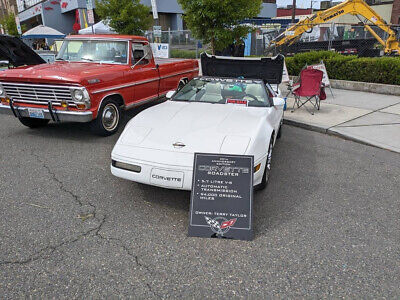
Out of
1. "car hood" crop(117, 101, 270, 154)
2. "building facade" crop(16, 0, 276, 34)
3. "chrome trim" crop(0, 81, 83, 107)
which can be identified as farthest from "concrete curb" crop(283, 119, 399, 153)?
"building facade" crop(16, 0, 276, 34)

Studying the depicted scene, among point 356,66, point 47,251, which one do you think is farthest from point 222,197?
point 356,66

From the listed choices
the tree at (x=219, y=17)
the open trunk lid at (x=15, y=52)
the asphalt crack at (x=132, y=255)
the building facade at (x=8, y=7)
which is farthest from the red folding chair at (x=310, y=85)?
the building facade at (x=8, y=7)

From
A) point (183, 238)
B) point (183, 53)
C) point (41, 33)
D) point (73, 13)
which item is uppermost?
point (73, 13)

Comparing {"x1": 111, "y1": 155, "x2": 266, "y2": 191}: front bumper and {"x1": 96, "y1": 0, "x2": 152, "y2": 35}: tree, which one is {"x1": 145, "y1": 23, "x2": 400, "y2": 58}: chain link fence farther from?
{"x1": 111, "y1": 155, "x2": 266, "y2": 191}: front bumper

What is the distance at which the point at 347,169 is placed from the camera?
4508mm

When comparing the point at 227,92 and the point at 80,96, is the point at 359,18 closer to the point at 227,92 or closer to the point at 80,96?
the point at 227,92

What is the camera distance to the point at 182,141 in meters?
3.29

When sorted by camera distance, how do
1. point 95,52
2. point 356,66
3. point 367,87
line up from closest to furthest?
point 95,52 < point 367,87 < point 356,66

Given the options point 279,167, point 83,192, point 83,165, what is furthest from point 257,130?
point 83,165

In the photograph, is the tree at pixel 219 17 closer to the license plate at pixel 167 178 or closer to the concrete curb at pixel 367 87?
the concrete curb at pixel 367 87

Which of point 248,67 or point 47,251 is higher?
→ point 248,67

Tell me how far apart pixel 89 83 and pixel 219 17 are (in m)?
5.65

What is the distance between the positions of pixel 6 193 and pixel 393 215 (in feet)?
14.5

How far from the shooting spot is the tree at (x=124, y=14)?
557 inches
